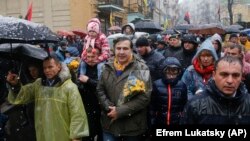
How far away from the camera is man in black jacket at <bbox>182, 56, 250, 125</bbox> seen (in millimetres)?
3441

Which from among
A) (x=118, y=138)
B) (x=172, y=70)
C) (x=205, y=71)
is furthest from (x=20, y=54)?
(x=205, y=71)

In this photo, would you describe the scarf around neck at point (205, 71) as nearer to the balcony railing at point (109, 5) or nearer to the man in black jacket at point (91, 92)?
the man in black jacket at point (91, 92)

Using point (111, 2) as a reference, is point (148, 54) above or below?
below

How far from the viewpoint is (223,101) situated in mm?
3451

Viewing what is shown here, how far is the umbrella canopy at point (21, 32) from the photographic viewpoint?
14.2 ft

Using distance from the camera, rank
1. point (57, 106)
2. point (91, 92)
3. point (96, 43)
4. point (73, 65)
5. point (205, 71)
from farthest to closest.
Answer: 1. point (96, 43)
2. point (73, 65)
3. point (91, 92)
4. point (205, 71)
5. point (57, 106)

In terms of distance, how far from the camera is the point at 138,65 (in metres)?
4.93

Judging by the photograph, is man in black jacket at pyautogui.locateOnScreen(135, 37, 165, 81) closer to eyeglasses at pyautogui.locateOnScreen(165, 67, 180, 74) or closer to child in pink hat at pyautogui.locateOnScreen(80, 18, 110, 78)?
child in pink hat at pyautogui.locateOnScreen(80, 18, 110, 78)

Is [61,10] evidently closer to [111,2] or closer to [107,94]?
[111,2]

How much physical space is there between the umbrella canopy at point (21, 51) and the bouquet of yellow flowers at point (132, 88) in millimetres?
1050

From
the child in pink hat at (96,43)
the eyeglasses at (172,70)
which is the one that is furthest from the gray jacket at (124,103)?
the child in pink hat at (96,43)

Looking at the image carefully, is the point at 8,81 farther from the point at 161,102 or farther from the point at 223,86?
the point at 223,86

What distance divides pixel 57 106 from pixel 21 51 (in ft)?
2.87

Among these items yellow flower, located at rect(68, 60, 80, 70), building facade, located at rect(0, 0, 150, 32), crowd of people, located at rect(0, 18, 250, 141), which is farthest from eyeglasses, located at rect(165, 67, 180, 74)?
building facade, located at rect(0, 0, 150, 32)
